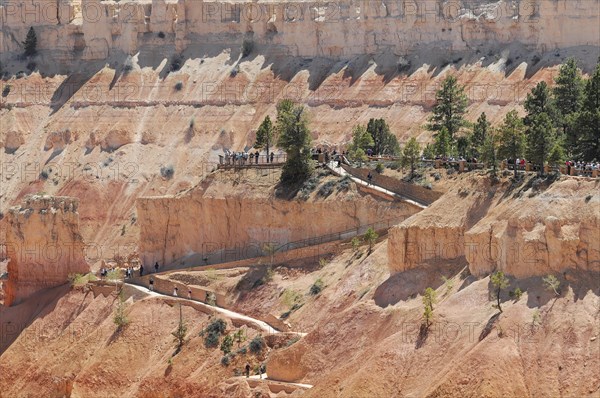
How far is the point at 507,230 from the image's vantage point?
70812mm

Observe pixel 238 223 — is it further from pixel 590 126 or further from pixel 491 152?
pixel 590 126

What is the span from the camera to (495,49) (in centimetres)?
11038

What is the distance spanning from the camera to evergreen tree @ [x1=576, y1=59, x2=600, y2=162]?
8144 centimetres

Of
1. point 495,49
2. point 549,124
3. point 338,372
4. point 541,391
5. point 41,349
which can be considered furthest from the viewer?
point 495,49

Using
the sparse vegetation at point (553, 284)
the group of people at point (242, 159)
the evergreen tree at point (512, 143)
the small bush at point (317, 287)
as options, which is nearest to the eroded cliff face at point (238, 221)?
the group of people at point (242, 159)

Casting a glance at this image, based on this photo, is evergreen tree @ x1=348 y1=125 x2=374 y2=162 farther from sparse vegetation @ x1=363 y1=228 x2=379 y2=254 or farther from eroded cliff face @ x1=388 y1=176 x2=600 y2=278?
eroded cliff face @ x1=388 y1=176 x2=600 y2=278

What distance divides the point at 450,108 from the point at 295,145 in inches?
443

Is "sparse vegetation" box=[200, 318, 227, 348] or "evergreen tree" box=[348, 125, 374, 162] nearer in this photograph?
"sparse vegetation" box=[200, 318, 227, 348]

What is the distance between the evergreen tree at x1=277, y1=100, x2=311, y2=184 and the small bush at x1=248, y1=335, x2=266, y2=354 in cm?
1254

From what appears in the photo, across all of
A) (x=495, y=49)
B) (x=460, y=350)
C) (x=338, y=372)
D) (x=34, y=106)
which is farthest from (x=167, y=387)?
(x=34, y=106)

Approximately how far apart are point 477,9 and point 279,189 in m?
27.5

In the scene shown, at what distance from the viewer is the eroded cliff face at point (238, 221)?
3371 inches

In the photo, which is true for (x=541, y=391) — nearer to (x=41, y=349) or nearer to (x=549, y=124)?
(x=549, y=124)

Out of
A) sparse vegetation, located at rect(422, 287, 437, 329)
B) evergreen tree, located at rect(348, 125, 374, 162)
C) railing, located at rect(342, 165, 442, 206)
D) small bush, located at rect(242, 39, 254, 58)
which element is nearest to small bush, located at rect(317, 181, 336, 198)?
railing, located at rect(342, 165, 442, 206)
